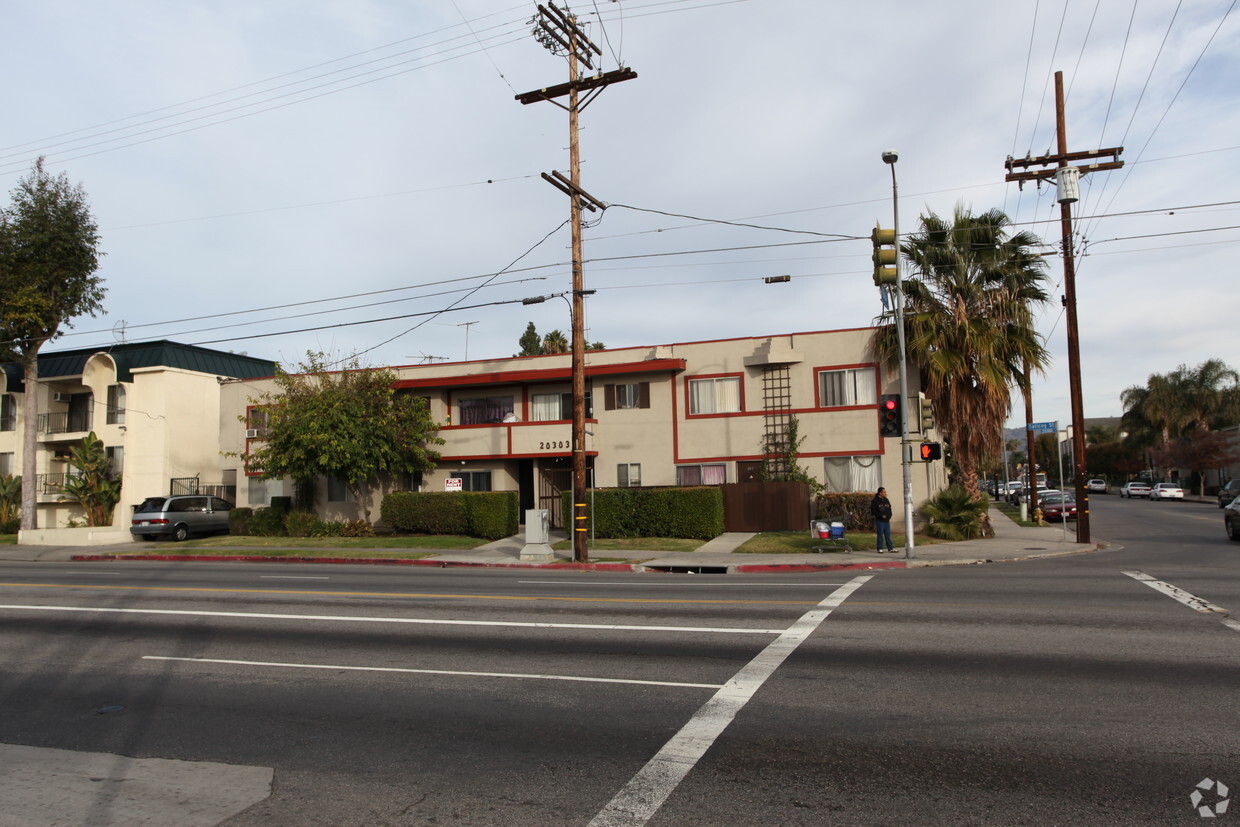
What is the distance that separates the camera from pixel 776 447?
28875 millimetres

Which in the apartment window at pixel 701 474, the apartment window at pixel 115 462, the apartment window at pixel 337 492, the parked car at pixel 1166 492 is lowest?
the parked car at pixel 1166 492

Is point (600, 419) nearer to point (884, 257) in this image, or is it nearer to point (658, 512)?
point (658, 512)

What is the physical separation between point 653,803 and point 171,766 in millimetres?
3597

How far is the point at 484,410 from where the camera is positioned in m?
32.2

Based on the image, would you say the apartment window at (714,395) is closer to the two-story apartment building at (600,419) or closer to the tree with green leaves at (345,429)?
the two-story apartment building at (600,419)

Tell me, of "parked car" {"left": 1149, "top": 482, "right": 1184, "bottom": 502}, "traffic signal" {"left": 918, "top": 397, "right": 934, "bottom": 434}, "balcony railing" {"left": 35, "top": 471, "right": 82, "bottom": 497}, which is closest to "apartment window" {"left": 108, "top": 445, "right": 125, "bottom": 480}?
"balcony railing" {"left": 35, "top": 471, "right": 82, "bottom": 497}

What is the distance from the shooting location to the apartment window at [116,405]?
124 ft

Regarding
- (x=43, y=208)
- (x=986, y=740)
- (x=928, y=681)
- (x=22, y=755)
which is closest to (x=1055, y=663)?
(x=928, y=681)

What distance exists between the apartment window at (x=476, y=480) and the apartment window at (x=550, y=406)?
9.74 feet

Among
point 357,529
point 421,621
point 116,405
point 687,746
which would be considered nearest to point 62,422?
point 116,405

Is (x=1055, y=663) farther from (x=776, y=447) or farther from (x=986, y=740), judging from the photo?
(x=776, y=447)

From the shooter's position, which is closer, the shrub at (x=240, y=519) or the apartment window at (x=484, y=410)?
the apartment window at (x=484, y=410)

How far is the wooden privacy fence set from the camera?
27.6m

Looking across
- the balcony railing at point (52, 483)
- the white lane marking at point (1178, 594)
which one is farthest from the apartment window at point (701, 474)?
the balcony railing at point (52, 483)
